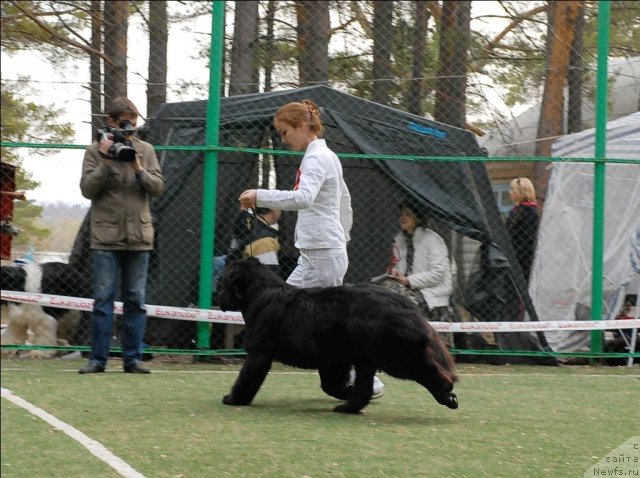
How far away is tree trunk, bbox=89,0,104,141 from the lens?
30.9 ft

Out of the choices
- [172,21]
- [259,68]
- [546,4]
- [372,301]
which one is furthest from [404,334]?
[546,4]

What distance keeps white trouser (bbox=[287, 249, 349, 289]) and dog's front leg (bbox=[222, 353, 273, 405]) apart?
53 cm

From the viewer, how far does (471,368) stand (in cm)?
898

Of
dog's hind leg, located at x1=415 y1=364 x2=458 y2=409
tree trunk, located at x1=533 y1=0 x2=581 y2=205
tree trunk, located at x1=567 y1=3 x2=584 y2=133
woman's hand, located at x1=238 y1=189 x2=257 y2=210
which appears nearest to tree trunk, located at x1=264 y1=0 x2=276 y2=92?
tree trunk, located at x1=533 y1=0 x2=581 y2=205

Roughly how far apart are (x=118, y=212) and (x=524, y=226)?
426 cm

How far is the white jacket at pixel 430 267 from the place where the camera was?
9.28 m

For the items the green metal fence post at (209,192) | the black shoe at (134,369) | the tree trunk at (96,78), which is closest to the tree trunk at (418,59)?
the green metal fence post at (209,192)

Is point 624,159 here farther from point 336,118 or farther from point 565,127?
point 336,118

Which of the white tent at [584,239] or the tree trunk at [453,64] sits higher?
the tree trunk at [453,64]

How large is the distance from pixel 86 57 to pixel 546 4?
5.38 meters

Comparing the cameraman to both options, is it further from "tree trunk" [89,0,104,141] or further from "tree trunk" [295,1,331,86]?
"tree trunk" [295,1,331,86]

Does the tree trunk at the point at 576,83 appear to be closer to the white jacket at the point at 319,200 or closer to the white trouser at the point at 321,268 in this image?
the white jacket at the point at 319,200

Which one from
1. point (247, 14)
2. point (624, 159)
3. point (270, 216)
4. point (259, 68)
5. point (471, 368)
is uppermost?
point (247, 14)

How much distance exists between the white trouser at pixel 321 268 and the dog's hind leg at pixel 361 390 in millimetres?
615
